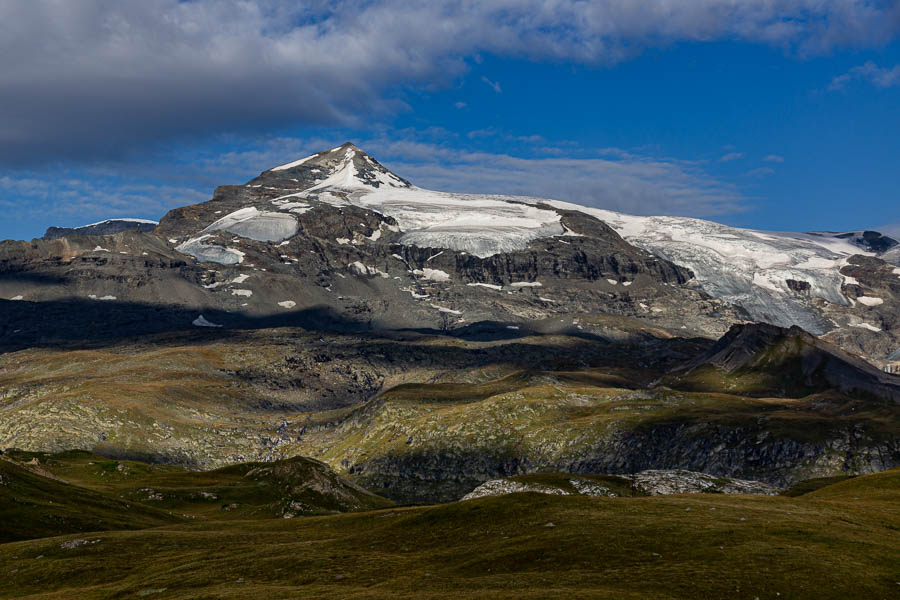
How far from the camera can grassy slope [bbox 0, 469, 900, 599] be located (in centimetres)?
4897

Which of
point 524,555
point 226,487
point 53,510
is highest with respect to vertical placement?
point 524,555

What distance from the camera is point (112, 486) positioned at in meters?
141

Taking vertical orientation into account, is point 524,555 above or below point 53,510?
above

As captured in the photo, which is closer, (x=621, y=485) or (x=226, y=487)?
(x=621, y=485)

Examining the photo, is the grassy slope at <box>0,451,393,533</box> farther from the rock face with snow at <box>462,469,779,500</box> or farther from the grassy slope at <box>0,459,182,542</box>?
the rock face with snow at <box>462,469,779,500</box>

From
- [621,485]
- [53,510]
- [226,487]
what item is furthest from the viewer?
[226,487]

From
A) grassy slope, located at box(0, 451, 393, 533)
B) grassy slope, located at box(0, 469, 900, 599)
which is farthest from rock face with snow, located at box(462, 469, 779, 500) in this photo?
grassy slope, located at box(0, 451, 393, 533)

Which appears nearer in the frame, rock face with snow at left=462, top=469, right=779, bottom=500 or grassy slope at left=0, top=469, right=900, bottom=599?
grassy slope at left=0, top=469, right=900, bottom=599

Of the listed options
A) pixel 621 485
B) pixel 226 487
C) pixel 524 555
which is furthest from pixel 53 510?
pixel 621 485

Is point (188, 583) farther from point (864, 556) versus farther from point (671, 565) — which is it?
point (864, 556)

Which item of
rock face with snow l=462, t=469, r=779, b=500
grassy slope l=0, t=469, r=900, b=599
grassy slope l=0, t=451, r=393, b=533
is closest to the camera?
grassy slope l=0, t=469, r=900, b=599

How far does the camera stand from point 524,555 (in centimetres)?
5912

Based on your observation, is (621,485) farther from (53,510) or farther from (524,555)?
(53,510)

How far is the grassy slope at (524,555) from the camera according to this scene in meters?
49.0
